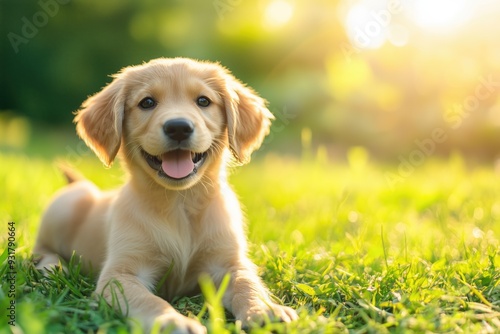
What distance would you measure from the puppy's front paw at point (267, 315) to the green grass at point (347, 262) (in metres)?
0.08

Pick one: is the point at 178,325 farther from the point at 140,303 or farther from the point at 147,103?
the point at 147,103

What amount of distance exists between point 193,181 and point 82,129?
0.78 metres

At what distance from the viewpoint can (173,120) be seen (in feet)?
9.03

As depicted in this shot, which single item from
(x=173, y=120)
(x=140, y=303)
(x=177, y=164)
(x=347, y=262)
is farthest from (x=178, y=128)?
(x=347, y=262)

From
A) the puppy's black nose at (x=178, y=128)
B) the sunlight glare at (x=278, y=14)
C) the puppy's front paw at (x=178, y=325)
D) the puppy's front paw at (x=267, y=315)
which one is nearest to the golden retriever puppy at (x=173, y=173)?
the puppy's black nose at (x=178, y=128)

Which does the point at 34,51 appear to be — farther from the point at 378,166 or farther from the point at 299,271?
the point at 299,271

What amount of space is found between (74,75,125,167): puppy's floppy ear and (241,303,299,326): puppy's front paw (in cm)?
115

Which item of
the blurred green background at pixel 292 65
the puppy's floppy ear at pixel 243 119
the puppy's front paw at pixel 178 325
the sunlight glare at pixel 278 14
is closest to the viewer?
Answer: the puppy's front paw at pixel 178 325

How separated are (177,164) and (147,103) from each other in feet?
1.23

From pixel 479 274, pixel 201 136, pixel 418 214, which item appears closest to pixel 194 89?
pixel 201 136

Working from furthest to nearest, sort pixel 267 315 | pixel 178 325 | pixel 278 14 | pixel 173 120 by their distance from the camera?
1. pixel 278 14
2. pixel 173 120
3. pixel 267 315
4. pixel 178 325

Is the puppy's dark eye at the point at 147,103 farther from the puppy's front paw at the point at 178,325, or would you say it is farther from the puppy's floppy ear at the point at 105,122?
the puppy's front paw at the point at 178,325

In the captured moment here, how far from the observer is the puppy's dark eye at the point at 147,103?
3067mm

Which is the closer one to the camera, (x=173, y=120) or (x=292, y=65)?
(x=173, y=120)
